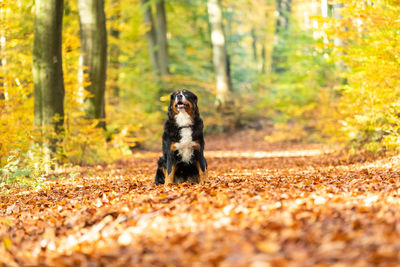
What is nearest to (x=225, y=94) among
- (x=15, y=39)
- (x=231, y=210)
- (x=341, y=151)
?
(x=341, y=151)

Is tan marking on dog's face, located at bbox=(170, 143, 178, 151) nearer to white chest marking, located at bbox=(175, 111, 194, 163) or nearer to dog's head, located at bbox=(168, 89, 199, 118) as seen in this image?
white chest marking, located at bbox=(175, 111, 194, 163)

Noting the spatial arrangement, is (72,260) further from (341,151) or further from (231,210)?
(341,151)

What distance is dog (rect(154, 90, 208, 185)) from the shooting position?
6.16 meters

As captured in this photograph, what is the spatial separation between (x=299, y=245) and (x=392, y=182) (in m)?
3.13

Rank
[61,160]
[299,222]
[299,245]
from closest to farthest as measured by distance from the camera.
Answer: [299,245] → [299,222] → [61,160]

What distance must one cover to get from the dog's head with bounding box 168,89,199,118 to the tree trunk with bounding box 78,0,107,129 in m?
7.65

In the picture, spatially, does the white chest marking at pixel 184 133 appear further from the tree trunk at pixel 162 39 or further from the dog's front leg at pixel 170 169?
the tree trunk at pixel 162 39

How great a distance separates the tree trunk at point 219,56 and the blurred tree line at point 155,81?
2.2 inches

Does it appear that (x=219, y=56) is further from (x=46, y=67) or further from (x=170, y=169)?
(x=170, y=169)

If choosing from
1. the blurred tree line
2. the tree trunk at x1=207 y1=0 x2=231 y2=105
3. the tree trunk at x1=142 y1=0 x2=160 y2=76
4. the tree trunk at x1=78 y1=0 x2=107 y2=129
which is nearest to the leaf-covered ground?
the blurred tree line

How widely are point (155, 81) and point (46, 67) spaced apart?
1442cm

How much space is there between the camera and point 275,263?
2561 mm

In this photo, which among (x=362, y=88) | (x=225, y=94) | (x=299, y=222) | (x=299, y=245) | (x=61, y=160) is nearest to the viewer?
(x=299, y=245)

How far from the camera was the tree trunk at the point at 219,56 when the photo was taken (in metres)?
23.2
